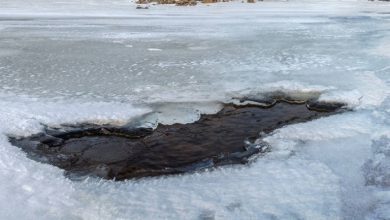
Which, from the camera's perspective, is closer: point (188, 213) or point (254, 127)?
point (188, 213)

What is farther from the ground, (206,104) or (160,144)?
(206,104)

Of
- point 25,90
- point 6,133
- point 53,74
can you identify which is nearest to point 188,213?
point 6,133

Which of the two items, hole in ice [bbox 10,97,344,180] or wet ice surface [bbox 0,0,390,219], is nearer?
wet ice surface [bbox 0,0,390,219]

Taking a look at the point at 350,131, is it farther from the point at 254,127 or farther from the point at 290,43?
the point at 290,43

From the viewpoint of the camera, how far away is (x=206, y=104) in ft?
20.5

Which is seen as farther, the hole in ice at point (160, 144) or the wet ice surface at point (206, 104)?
the hole in ice at point (160, 144)

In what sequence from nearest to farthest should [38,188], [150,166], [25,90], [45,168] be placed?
[38,188], [45,168], [150,166], [25,90]

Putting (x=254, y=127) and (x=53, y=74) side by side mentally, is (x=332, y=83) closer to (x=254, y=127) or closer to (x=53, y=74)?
(x=254, y=127)

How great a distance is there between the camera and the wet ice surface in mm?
3518

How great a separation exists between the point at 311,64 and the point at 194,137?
4.45 metres

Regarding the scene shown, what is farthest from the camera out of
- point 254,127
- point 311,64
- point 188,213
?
point 311,64

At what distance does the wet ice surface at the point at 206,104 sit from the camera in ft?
11.5

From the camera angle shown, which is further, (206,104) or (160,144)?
(206,104)

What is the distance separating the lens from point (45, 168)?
4.18 metres
